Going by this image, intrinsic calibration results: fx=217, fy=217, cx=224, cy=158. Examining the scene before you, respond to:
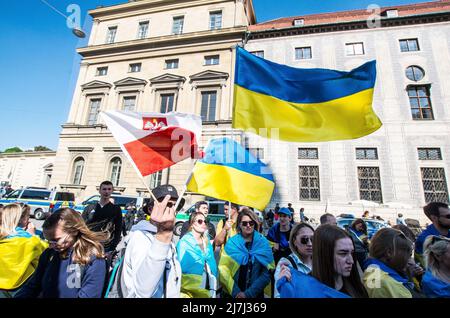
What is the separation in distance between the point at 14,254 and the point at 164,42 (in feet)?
78.2

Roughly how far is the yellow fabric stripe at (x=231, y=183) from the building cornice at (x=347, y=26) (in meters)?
19.9

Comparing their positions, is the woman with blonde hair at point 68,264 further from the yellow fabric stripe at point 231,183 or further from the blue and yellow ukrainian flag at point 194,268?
the yellow fabric stripe at point 231,183

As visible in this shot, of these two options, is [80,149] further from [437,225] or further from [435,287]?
[435,287]

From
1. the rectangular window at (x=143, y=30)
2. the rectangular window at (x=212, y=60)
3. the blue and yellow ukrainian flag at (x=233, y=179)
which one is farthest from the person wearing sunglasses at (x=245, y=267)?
the rectangular window at (x=143, y=30)

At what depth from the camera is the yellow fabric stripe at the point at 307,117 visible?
305 cm

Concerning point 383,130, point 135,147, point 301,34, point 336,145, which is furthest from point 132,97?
point 383,130

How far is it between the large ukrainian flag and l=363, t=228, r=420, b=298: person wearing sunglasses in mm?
1410

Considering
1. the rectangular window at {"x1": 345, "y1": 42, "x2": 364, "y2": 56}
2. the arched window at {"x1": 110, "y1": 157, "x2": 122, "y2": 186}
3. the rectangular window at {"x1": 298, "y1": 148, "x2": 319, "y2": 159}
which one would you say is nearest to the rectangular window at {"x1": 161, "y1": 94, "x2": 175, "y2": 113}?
the arched window at {"x1": 110, "y1": 157, "x2": 122, "y2": 186}

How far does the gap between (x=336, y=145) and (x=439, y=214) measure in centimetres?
1563

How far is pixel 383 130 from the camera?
17312 mm

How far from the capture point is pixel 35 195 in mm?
14945

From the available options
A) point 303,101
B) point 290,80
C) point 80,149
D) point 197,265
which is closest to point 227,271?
point 197,265

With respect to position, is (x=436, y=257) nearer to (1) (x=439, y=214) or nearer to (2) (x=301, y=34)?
(1) (x=439, y=214)
